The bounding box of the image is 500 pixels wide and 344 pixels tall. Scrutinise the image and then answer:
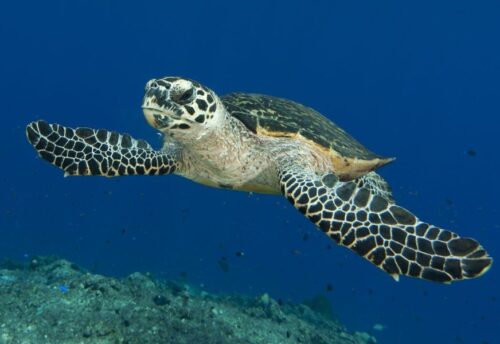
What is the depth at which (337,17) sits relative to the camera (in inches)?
2660

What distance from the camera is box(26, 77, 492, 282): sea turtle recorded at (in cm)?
462

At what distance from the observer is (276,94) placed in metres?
79.1

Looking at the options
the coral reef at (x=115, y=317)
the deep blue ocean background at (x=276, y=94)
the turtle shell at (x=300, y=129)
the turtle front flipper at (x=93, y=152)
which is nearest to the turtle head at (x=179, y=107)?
the turtle shell at (x=300, y=129)

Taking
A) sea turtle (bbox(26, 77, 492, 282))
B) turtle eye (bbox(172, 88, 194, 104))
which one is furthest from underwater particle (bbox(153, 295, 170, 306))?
turtle eye (bbox(172, 88, 194, 104))

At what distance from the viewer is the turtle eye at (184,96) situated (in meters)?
Result: 5.79

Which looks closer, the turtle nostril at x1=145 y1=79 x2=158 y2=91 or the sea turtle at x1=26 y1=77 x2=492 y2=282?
the sea turtle at x1=26 y1=77 x2=492 y2=282

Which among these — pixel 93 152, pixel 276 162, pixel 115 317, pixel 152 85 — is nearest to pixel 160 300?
pixel 115 317

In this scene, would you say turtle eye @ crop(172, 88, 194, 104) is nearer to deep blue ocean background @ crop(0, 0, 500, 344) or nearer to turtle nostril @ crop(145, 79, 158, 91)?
turtle nostril @ crop(145, 79, 158, 91)

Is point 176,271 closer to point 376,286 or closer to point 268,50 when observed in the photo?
point 376,286

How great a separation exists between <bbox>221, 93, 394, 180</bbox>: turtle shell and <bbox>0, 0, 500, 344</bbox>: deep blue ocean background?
38.1 m

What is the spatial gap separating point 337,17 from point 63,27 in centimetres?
5472

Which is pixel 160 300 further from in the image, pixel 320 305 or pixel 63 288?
pixel 320 305

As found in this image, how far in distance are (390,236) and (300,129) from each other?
114 inches

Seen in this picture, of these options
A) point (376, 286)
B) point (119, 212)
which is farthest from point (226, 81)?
point (376, 286)
